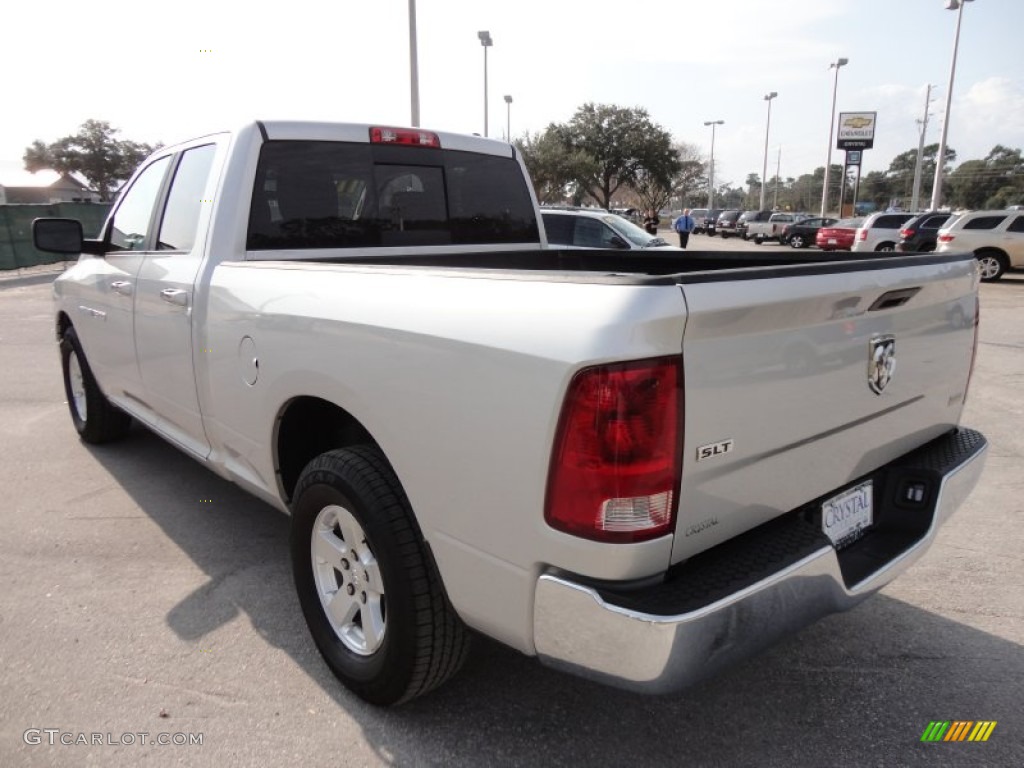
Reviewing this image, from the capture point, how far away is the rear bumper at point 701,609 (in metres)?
1.75

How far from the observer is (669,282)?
1713 mm

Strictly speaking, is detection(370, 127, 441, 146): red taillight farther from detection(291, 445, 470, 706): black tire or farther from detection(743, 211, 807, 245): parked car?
detection(743, 211, 807, 245): parked car

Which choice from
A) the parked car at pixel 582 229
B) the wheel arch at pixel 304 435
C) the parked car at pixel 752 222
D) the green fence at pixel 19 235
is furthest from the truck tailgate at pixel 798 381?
the parked car at pixel 752 222

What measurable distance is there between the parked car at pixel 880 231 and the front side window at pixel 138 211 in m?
22.8

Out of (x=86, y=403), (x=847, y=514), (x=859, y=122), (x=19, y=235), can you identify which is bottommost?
(x=86, y=403)

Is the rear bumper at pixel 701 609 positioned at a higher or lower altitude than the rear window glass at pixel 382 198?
lower

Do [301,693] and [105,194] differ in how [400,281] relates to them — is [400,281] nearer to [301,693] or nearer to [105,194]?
[301,693]

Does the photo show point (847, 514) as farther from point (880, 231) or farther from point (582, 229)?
point (880, 231)

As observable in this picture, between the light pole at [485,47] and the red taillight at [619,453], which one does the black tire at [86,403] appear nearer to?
the red taillight at [619,453]

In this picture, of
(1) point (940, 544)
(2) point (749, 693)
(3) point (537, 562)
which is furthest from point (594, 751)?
(1) point (940, 544)

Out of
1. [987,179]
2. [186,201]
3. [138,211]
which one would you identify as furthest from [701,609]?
[987,179]

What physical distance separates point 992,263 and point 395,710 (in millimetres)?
20468

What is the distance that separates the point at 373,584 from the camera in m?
2.45

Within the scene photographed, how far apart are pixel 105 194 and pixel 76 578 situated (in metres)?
79.4
